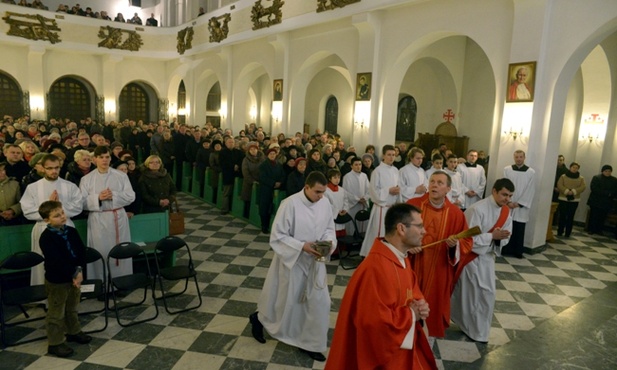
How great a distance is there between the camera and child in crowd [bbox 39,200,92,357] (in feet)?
13.8

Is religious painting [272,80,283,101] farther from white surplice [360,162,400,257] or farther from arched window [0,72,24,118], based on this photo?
arched window [0,72,24,118]

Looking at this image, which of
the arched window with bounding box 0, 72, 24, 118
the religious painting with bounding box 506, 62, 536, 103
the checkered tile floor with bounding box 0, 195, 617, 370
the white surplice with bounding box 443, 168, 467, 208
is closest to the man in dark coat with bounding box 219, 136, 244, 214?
the checkered tile floor with bounding box 0, 195, 617, 370

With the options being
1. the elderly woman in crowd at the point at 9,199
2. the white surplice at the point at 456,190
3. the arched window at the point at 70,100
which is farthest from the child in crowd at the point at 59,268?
the arched window at the point at 70,100

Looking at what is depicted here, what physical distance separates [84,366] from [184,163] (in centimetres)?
934

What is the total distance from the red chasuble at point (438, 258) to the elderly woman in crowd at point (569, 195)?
683 cm

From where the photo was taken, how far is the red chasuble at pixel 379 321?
2732 millimetres

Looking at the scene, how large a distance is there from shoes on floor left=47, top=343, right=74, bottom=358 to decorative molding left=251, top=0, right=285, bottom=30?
11.8 meters

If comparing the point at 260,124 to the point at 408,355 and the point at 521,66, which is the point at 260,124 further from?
the point at 408,355

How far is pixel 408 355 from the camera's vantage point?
2.87m

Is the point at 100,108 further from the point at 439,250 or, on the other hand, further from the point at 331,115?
the point at 439,250

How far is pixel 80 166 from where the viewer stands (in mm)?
6211

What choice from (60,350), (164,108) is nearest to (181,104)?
(164,108)

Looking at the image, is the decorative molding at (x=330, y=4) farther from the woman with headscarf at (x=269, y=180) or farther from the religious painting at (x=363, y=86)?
the woman with headscarf at (x=269, y=180)

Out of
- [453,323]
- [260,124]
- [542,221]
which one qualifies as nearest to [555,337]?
[453,323]
